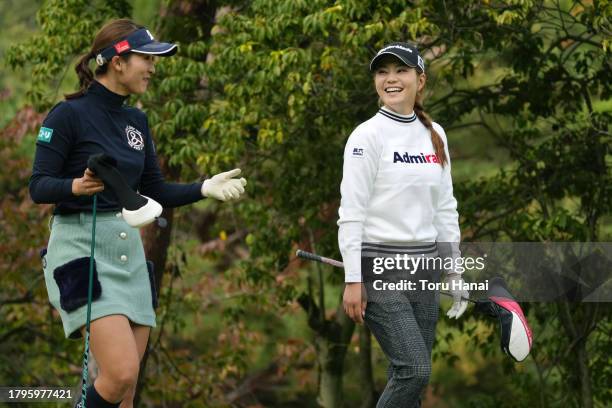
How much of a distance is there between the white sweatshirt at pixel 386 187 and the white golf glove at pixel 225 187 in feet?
1.32

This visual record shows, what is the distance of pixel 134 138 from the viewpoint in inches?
184

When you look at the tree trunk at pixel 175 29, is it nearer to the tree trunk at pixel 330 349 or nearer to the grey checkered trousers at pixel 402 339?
the tree trunk at pixel 330 349

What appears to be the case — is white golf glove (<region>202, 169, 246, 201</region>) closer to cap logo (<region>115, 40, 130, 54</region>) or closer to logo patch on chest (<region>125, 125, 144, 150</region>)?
logo patch on chest (<region>125, 125, 144, 150</region>)

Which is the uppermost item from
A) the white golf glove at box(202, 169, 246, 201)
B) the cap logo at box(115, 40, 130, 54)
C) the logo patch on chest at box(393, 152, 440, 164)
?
the cap logo at box(115, 40, 130, 54)

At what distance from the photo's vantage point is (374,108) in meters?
8.06

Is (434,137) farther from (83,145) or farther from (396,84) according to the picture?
(83,145)

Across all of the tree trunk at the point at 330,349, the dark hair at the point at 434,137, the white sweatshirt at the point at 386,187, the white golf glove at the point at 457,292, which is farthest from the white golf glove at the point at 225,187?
the tree trunk at the point at 330,349

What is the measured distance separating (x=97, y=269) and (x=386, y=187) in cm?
113

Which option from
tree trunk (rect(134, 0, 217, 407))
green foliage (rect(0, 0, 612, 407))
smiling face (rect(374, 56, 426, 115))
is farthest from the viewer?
tree trunk (rect(134, 0, 217, 407))

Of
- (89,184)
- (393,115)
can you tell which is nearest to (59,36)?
(393,115)

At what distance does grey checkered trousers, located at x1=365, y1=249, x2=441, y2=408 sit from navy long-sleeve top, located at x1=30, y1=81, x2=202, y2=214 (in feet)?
2.81

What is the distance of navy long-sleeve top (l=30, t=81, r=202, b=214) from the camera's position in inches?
172

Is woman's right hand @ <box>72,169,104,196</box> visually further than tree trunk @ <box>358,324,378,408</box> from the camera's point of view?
No

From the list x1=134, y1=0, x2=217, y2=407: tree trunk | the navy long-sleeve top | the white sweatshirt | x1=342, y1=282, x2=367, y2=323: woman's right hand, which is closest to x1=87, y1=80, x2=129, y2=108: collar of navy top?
the navy long-sleeve top
